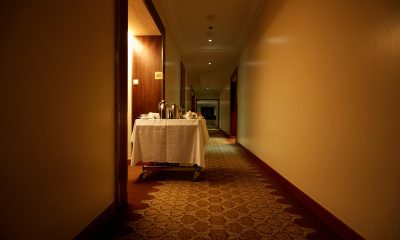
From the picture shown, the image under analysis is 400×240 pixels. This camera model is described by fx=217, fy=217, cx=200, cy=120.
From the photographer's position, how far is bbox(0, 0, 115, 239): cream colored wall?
77cm

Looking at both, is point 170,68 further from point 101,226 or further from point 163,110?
point 101,226

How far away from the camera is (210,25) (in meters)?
4.58

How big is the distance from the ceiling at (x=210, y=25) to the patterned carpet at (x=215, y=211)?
2740 millimetres

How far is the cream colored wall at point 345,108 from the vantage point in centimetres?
104

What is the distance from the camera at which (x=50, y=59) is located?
3.13ft

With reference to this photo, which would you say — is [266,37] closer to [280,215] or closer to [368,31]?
[368,31]

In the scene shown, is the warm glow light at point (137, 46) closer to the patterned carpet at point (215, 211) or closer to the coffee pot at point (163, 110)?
the coffee pot at point (163, 110)

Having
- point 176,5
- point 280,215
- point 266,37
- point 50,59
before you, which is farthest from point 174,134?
point 176,5

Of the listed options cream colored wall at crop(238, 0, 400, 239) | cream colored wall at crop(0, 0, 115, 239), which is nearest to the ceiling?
cream colored wall at crop(238, 0, 400, 239)

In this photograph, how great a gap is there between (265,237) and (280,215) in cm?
40

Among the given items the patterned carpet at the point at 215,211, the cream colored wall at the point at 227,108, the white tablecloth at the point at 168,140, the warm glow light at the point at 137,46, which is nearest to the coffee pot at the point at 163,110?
the white tablecloth at the point at 168,140

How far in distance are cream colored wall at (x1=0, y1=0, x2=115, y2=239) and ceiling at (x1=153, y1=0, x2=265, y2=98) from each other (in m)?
2.50

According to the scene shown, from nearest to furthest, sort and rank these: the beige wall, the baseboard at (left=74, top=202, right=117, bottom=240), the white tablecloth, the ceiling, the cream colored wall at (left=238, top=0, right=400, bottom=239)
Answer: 1. the cream colored wall at (left=238, top=0, right=400, bottom=239)
2. the baseboard at (left=74, top=202, right=117, bottom=240)
3. the white tablecloth
4. the ceiling
5. the beige wall

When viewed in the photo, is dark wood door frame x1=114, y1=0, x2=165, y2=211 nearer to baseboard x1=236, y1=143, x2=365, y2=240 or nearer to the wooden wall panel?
baseboard x1=236, y1=143, x2=365, y2=240
